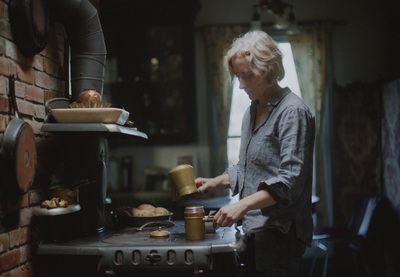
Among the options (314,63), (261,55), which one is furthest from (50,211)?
(314,63)

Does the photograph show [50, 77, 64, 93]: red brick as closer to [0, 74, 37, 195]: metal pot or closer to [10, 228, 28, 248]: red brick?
[0, 74, 37, 195]: metal pot

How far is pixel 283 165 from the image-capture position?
1825 millimetres

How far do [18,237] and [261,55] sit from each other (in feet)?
4.14

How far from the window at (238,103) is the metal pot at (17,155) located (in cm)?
356

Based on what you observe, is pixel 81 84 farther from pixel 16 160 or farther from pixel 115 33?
pixel 115 33

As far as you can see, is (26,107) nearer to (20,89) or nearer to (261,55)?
(20,89)

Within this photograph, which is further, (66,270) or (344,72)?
(344,72)

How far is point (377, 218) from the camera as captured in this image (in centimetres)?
430

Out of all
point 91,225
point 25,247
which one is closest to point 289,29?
point 91,225

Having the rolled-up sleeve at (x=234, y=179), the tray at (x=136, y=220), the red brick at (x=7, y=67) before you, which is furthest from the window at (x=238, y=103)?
the red brick at (x=7, y=67)

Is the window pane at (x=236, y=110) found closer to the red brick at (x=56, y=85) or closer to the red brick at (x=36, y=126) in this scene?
the red brick at (x=56, y=85)

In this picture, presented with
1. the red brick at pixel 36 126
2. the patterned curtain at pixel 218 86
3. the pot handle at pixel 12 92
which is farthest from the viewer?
the patterned curtain at pixel 218 86

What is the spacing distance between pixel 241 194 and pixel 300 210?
0.28 meters

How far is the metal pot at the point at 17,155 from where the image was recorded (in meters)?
1.77
